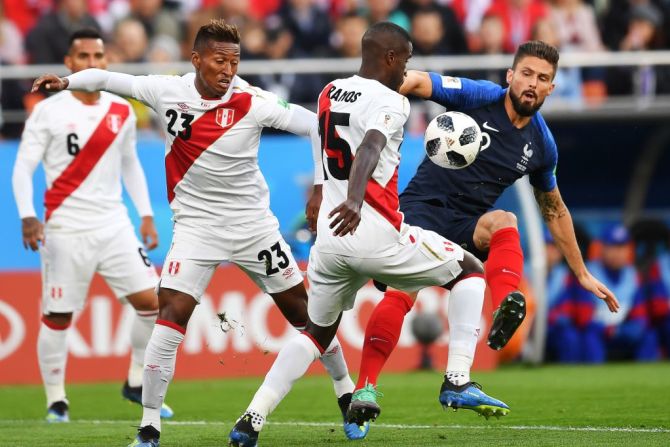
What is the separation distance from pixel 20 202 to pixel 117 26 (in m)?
6.89

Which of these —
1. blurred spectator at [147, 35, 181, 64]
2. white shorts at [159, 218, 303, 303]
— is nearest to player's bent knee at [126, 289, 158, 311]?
white shorts at [159, 218, 303, 303]

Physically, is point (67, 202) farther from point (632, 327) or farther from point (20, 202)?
point (632, 327)

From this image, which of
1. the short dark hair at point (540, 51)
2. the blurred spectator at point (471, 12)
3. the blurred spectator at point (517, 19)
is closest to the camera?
the short dark hair at point (540, 51)

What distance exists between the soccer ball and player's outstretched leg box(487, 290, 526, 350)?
103 centimetres

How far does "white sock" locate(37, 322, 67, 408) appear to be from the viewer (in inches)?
404

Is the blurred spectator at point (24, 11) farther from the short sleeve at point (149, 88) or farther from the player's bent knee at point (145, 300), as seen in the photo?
the short sleeve at point (149, 88)

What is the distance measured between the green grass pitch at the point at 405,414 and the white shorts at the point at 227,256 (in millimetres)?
1004

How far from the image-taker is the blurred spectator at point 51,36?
53.4 feet

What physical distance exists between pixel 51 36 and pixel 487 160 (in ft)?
30.8

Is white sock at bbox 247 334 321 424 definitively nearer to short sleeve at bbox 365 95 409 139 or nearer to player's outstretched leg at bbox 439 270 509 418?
player's outstretched leg at bbox 439 270 509 418

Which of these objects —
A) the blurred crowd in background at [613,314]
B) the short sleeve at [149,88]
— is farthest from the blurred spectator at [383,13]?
the short sleeve at [149,88]

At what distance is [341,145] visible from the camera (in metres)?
7.16

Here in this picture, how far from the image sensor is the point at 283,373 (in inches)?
290

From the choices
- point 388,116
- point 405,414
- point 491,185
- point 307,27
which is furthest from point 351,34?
point 388,116
